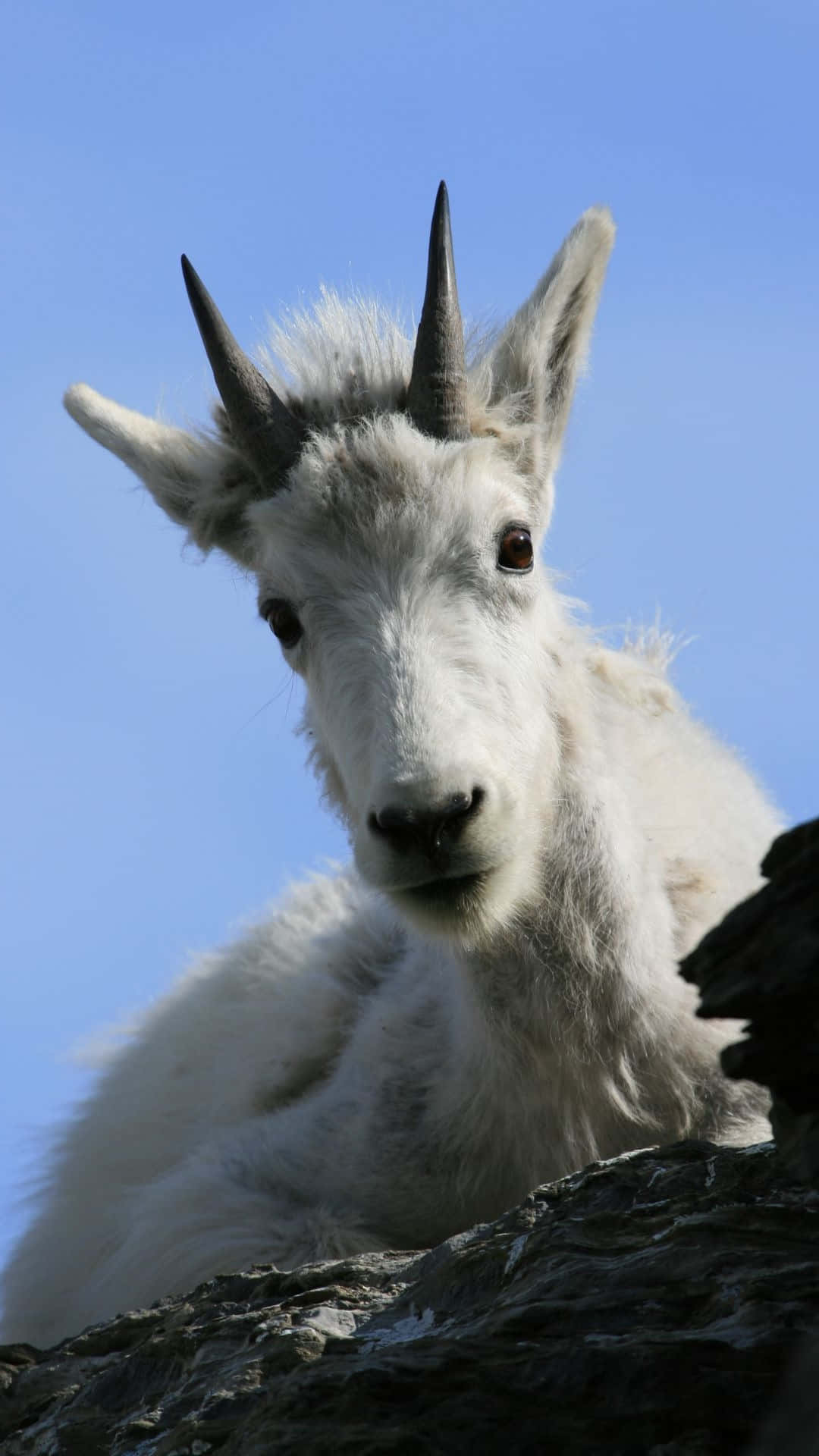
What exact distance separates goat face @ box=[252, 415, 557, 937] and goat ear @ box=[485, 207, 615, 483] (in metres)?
0.27

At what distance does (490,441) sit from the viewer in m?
5.15

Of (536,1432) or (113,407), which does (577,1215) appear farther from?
(113,407)

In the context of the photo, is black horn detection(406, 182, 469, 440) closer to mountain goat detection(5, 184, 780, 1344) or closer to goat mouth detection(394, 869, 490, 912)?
mountain goat detection(5, 184, 780, 1344)

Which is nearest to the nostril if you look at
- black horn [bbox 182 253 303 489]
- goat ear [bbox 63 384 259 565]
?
black horn [bbox 182 253 303 489]

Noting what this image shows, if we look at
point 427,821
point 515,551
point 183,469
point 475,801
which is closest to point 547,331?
point 515,551

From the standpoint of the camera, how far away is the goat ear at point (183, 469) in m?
5.54

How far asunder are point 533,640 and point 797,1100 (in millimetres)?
2831

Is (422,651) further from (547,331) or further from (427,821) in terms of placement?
(547,331)

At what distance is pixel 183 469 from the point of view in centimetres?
570

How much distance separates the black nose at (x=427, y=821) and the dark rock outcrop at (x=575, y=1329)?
1015 mm

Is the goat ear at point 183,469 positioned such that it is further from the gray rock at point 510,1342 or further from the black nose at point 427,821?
the gray rock at point 510,1342

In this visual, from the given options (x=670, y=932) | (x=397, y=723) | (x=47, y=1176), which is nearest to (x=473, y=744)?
(x=397, y=723)

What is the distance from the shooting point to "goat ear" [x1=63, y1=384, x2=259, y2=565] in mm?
5539

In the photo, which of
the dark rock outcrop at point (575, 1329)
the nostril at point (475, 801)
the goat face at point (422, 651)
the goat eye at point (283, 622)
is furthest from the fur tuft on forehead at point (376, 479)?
the dark rock outcrop at point (575, 1329)
